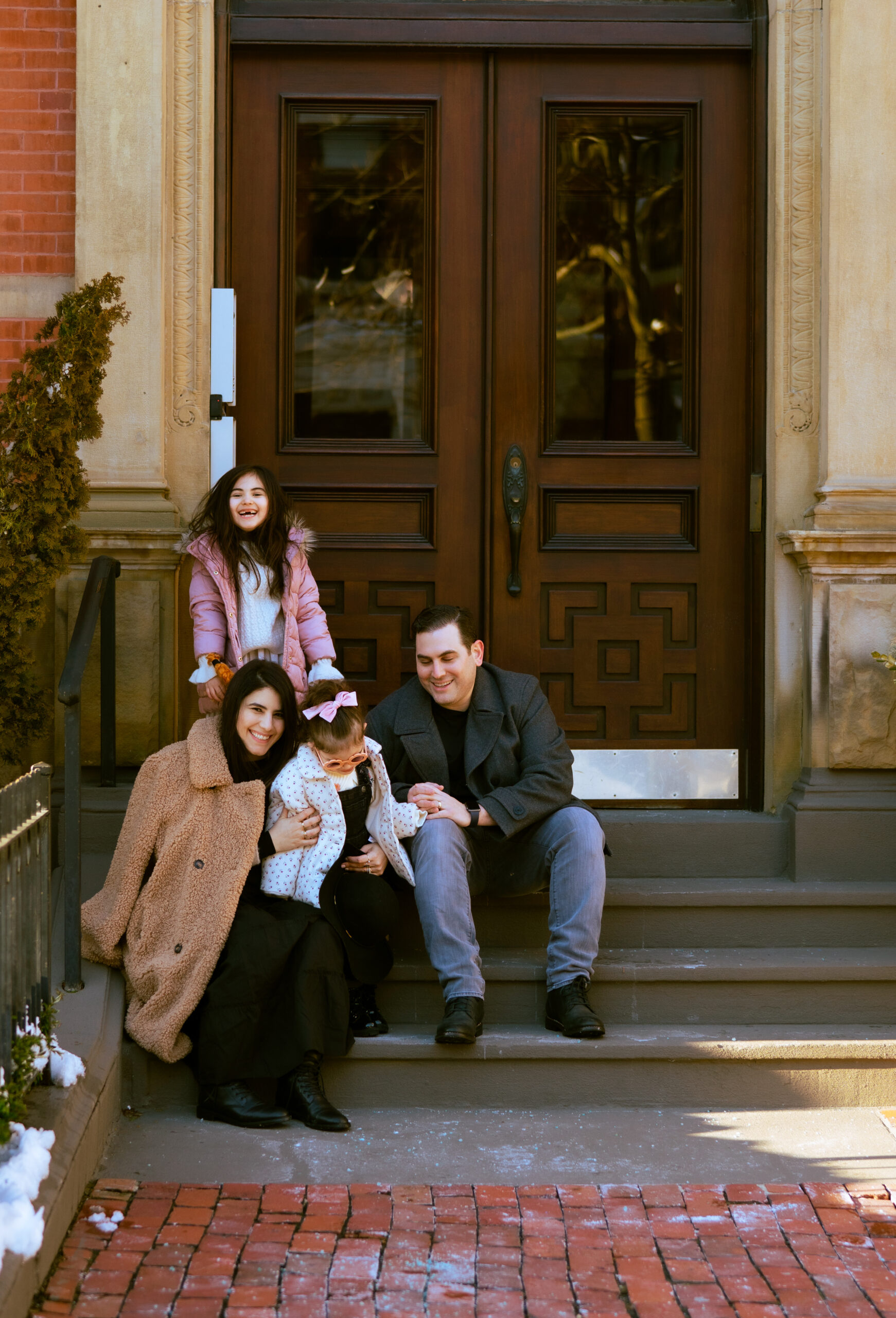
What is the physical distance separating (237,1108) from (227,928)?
0.48 meters

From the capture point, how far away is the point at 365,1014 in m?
4.05

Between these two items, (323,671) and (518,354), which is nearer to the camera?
(323,671)

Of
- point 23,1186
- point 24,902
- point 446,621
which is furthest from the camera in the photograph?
point 446,621

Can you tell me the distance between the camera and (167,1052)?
378 cm

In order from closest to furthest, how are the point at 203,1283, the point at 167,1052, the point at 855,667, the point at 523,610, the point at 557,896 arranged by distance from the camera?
the point at 203,1283 < the point at 167,1052 < the point at 557,896 < the point at 855,667 < the point at 523,610

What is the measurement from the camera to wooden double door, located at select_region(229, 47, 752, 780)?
5.15 m

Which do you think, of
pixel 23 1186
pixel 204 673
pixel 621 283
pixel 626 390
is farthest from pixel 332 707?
pixel 621 283

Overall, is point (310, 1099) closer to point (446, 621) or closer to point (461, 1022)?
point (461, 1022)

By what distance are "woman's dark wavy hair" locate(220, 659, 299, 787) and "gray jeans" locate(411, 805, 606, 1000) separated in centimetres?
52

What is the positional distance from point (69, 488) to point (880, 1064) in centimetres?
294

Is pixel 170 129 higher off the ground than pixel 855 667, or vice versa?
pixel 170 129

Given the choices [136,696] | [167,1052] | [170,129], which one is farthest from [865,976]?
[170,129]

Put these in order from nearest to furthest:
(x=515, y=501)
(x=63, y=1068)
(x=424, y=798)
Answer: (x=63, y=1068)
(x=424, y=798)
(x=515, y=501)

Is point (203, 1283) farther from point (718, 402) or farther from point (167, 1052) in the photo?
point (718, 402)
